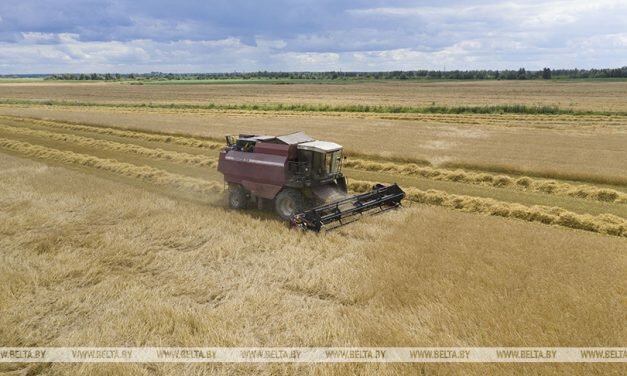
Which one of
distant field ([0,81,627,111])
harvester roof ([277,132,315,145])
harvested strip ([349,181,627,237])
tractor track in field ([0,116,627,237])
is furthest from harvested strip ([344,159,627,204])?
distant field ([0,81,627,111])

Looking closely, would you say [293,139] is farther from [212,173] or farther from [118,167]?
[118,167]

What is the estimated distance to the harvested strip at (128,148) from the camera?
19406mm

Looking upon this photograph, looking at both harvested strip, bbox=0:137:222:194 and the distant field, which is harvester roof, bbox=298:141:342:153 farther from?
the distant field

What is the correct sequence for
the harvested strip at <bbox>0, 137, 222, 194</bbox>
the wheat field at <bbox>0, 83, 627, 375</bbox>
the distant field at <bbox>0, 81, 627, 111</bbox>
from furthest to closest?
the distant field at <bbox>0, 81, 627, 111</bbox> → the harvested strip at <bbox>0, 137, 222, 194</bbox> → the wheat field at <bbox>0, 83, 627, 375</bbox>

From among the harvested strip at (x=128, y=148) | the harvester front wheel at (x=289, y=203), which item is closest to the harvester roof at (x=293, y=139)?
the harvester front wheel at (x=289, y=203)

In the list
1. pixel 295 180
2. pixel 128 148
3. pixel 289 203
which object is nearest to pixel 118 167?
pixel 128 148

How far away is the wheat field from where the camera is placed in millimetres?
6168

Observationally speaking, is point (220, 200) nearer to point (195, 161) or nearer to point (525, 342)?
point (195, 161)

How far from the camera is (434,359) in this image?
556 cm

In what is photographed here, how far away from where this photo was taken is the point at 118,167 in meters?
18.3

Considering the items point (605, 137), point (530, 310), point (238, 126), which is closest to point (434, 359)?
point (530, 310)

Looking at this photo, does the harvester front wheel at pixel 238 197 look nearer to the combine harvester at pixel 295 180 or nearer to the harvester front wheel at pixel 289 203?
the combine harvester at pixel 295 180

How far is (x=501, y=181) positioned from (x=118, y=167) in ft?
50.0

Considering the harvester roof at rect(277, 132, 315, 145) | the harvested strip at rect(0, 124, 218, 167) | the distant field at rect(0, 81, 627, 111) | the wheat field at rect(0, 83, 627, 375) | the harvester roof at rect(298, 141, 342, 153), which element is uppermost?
the harvester roof at rect(277, 132, 315, 145)
